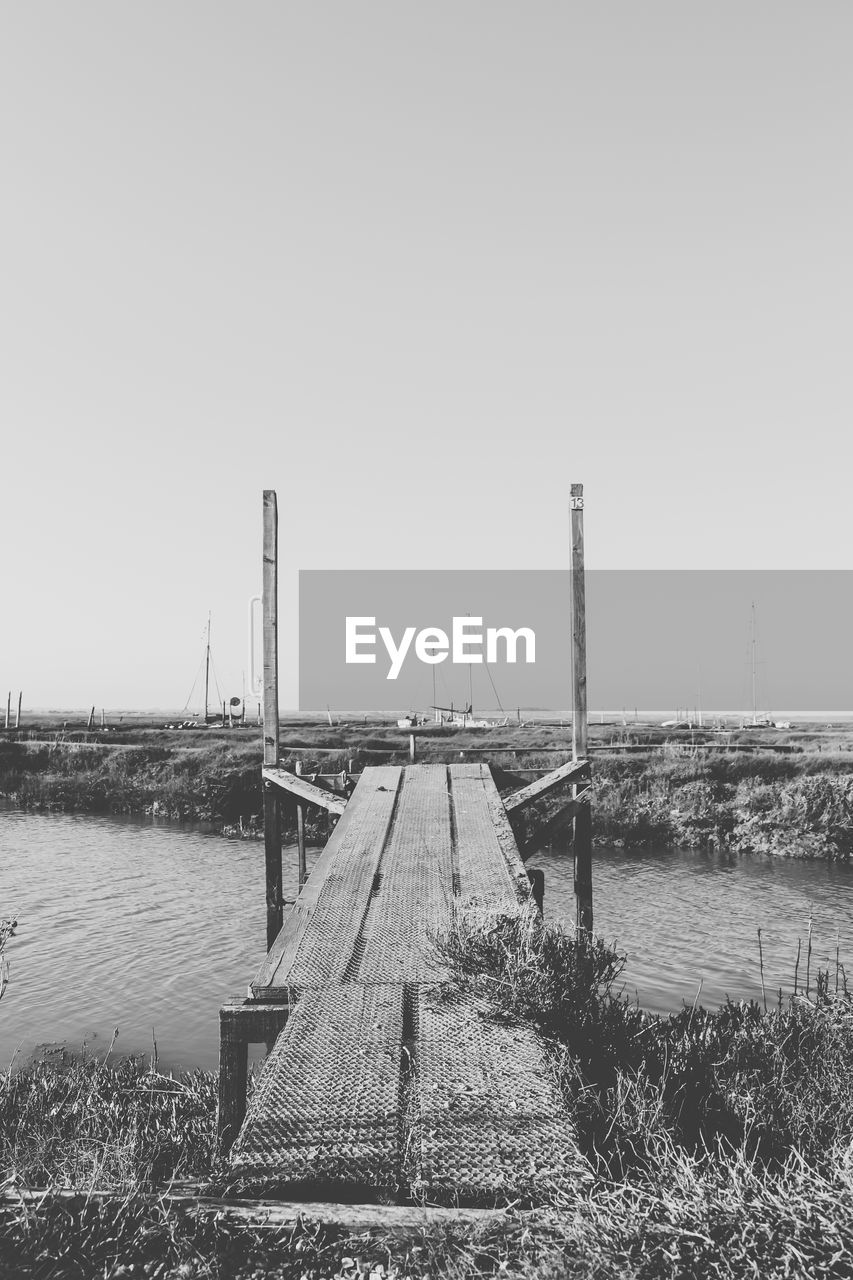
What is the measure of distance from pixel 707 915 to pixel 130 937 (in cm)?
988

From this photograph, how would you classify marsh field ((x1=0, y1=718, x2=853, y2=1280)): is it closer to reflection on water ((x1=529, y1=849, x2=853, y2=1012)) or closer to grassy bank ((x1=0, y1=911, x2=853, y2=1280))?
grassy bank ((x1=0, y1=911, x2=853, y2=1280))

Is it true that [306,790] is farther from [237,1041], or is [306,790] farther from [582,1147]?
[582,1147]

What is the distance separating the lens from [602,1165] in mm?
3518

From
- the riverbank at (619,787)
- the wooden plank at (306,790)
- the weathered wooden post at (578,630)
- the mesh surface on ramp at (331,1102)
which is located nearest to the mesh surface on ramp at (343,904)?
the mesh surface on ramp at (331,1102)

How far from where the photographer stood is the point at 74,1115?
7008 mm

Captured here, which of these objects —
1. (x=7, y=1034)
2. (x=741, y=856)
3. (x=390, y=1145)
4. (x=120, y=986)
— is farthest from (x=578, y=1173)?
(x=741, y=856)

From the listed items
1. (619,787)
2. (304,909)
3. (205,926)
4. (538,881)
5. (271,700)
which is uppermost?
(271,700)

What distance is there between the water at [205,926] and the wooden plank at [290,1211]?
23.2 feet

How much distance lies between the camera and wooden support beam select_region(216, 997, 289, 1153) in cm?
489

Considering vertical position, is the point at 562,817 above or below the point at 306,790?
below

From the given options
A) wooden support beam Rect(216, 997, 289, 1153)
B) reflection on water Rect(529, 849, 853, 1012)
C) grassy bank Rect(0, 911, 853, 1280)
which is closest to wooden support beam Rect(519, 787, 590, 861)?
reflection on water Rect(529, 849, 853, 1012)

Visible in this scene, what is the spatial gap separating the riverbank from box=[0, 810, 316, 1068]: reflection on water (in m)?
3.52

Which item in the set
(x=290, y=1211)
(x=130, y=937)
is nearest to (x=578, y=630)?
(x=290, y=1211)

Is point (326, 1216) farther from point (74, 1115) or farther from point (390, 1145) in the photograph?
point (74, 1115)
